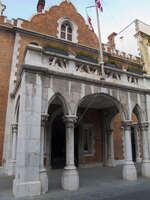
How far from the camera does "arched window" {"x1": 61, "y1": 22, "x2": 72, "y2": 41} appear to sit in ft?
45.3

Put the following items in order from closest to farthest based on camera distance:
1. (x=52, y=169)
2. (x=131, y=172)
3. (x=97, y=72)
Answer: (x=131, y=172), (x=97, y=72), (x=52, y=169)

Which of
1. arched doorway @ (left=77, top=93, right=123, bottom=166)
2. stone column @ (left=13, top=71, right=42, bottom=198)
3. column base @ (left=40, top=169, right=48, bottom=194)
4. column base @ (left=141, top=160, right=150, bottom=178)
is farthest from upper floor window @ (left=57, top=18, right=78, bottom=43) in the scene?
column base @ (left=40, top=169, right=48, bottom=194)

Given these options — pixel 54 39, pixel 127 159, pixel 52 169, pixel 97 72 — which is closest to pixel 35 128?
pixel 97 72

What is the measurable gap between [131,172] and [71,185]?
3.10 m

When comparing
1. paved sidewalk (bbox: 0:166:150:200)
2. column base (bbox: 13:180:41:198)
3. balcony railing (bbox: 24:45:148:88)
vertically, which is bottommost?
paved sidewalk (bbox: 0:166:150:200)

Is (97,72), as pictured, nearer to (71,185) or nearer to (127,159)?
(127,159)

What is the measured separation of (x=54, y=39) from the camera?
1276 centimetres

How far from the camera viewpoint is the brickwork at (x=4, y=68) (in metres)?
9.94

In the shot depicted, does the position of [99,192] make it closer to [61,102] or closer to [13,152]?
[61,102]

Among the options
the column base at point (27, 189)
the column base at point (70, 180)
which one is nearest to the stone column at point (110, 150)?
the column base at point (70, 180)

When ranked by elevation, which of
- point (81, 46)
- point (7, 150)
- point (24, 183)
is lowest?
point (24, 183)

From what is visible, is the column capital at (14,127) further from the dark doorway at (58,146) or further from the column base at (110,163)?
the column base at (110,163)

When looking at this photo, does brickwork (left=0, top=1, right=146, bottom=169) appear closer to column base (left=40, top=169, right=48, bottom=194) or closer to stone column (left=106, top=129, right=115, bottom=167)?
stone column (left=106, top=129, right=115, bottom=167)

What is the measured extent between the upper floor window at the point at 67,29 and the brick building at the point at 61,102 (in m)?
0.05
